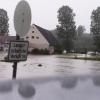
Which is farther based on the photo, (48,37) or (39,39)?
(48,37)

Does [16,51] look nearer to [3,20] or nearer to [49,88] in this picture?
[49,88]

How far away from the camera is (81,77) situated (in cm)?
246

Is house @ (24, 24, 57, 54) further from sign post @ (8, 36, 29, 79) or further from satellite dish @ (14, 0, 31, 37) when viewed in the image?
satellite dish @ (14, 0, 31, 37)

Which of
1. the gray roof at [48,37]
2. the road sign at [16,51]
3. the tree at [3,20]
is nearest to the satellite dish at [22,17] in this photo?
the road sign at [16,51]

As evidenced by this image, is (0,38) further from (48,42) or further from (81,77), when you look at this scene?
(81,77)

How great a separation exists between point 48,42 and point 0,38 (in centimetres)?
1246

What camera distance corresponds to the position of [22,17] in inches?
191

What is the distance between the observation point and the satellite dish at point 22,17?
15.8 ft

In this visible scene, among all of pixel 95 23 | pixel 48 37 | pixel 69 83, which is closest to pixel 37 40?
pixel 48 37

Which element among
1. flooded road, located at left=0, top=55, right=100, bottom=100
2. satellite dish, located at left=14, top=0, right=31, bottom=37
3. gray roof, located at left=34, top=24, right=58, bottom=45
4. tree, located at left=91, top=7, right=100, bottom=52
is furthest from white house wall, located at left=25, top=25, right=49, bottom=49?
flooded road, located at left=0, top=55, right=100, bottom=100

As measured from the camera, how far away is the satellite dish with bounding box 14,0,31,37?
4.81m

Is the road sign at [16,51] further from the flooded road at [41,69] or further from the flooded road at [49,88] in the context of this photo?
the flooded road at [41,69]

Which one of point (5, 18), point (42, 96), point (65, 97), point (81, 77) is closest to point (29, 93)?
point (42, 96)

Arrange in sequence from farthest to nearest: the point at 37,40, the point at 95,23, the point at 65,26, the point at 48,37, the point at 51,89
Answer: the point at 65,26 < the point at 48,37 < the point at 37,40 < the point at 95,23 < the point at 51,89
